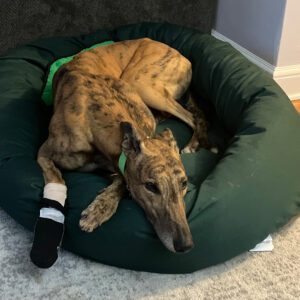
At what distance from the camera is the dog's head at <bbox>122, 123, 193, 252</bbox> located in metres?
1.78

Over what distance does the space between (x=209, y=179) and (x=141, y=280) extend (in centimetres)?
49

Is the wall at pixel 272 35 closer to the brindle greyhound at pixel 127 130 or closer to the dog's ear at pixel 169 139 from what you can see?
the brindle greyhound at pixel 127 130

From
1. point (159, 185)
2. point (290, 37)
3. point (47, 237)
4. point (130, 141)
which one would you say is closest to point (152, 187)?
point (159, 185)

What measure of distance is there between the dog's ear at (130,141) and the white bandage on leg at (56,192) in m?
0.31

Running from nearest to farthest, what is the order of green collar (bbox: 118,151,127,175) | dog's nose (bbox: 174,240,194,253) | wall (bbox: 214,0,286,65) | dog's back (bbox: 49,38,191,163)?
dog's nose (bbox: 174,240,194,253), green collar (bbox: 118,151,127,175), dog's back (bbox: 49,38,191,163), wall (bbox: 214,0,286,65)

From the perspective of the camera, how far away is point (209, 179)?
2068mm

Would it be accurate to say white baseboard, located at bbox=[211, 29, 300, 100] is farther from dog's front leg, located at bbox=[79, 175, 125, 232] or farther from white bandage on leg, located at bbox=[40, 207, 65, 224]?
white bandage on leg, located at bbox=[40, 207, 65, 224]

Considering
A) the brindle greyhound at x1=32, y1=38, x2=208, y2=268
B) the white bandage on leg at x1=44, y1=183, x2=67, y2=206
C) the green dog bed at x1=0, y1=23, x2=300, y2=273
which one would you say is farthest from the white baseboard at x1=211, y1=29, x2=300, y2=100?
the white bandage on leg at x1=44, y1=183, x2=67, y2=206

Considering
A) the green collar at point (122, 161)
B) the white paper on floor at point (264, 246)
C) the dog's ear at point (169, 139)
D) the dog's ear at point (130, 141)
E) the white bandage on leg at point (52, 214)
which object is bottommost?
the white paper on floor at point (264, 246)

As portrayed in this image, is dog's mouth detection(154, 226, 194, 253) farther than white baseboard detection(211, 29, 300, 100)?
No

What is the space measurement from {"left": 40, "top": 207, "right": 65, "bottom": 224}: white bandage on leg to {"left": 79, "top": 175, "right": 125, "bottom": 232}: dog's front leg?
0.09 m

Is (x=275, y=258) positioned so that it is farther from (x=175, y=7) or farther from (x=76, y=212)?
(x=175, y=7)

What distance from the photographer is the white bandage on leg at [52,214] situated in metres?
1.92

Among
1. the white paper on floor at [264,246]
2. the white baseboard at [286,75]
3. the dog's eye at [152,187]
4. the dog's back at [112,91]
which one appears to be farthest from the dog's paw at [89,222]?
the white baseboard at [286,75]
